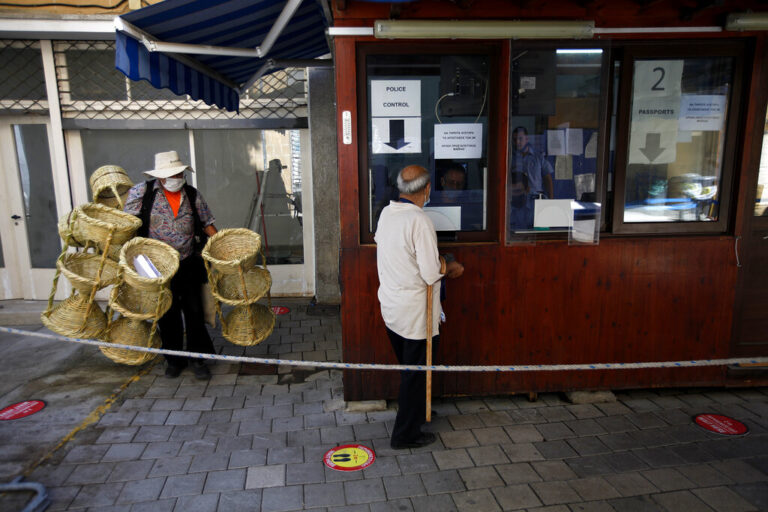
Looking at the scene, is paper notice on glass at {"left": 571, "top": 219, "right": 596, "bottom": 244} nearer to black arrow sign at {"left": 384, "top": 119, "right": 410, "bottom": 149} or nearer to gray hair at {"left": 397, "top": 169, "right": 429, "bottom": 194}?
gray hair at {"left": 397, "top": 169, "right": 429, "bottom": 194}

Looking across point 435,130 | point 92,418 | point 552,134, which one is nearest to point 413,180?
point 435,130

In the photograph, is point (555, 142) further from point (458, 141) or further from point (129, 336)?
point (129, 336)

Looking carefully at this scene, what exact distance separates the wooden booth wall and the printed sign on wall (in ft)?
1.55

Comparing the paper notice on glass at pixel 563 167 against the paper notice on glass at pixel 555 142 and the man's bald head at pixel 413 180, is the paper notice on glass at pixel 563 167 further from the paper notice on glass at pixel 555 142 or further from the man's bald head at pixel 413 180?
the man's bald head at pixel 413 180

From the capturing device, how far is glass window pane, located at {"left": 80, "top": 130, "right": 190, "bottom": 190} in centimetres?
714

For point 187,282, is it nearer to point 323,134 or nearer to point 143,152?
point 323,134

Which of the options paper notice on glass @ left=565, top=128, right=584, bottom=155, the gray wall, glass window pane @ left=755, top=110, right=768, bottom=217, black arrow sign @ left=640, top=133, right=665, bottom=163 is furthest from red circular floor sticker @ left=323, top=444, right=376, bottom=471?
glass window pane @ left=755, top=110, right=768, bottom=217

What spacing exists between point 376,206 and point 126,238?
2453 millimetres

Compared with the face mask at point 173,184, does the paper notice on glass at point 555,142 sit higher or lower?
higher

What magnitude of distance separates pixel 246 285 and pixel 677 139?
13.9 feet

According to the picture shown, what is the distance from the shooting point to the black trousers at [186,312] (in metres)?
4.80

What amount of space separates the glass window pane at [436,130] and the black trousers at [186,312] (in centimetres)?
203

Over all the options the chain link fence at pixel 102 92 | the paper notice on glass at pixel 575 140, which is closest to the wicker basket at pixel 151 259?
the chain link fence at pixel 102 92

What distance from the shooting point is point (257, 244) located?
4770 mm
